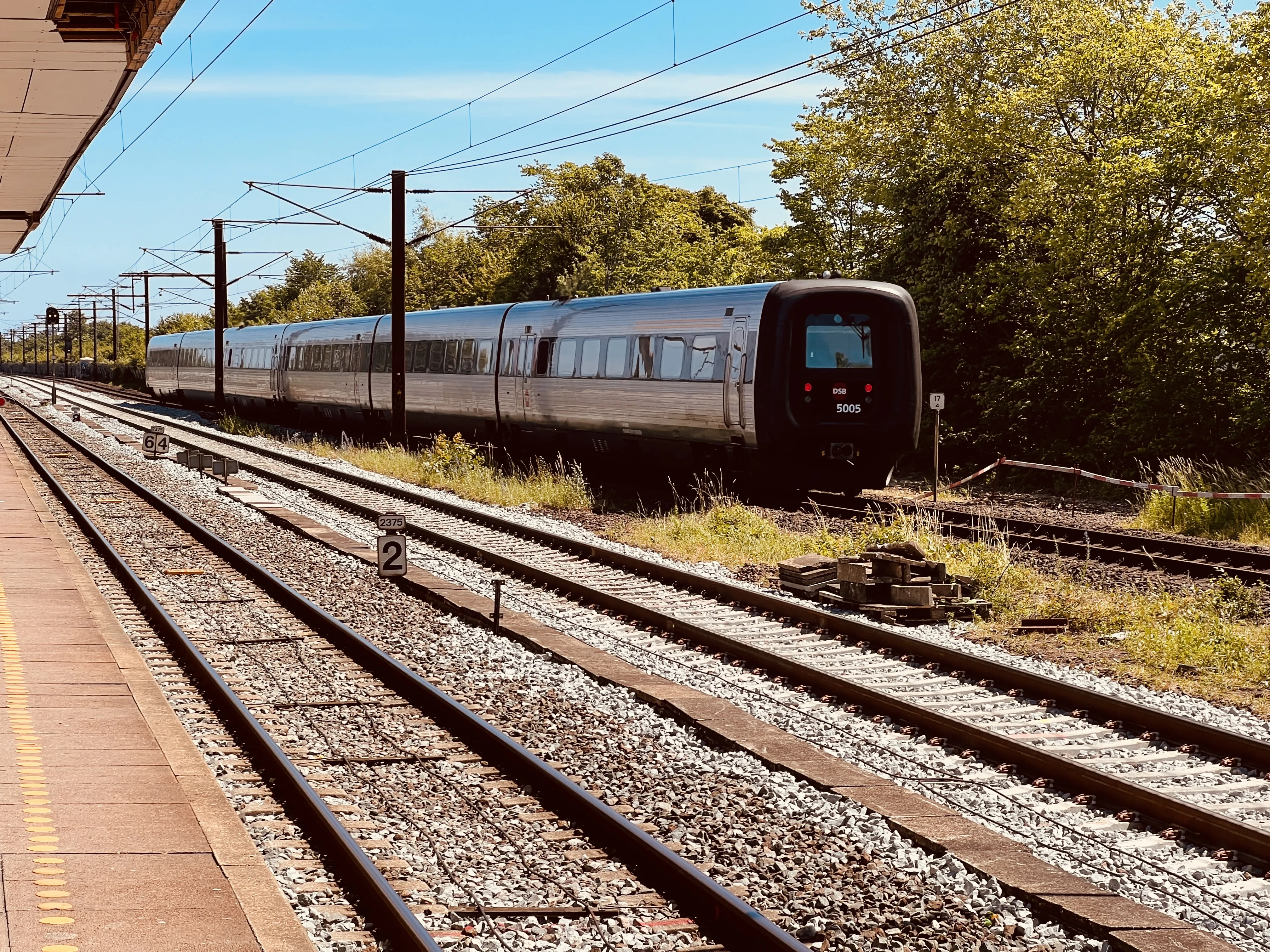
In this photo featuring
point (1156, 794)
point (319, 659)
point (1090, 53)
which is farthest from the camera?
point (1090, 53)

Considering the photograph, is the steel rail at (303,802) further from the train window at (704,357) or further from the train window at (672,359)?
the train window at (672,359)

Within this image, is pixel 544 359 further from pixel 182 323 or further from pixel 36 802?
pixel 182 323

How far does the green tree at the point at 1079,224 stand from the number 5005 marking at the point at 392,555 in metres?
14.2

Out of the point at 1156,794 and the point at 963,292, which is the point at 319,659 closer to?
the point at 1156,794

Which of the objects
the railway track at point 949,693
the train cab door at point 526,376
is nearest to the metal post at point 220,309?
the train cab door at point 526,376

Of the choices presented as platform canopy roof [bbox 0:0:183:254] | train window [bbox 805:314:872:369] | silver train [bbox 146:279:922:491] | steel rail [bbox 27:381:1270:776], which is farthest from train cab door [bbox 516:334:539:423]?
platform canopy roof [bbox 0:0:183:254]

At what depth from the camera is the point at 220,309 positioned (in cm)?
5016

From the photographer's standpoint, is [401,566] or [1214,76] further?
[1214,76]

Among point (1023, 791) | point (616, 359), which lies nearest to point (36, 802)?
point (1023, 791)

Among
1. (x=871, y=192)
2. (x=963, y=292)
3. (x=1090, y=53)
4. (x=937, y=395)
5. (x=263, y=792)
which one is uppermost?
(x=1090, y=53)

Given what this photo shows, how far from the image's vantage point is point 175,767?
727 cm

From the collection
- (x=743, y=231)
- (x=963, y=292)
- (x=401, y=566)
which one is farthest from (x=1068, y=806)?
(x=743, y=231)

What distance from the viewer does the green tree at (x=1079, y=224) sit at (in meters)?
23.7

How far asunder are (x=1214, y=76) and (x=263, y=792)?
22.0 m
